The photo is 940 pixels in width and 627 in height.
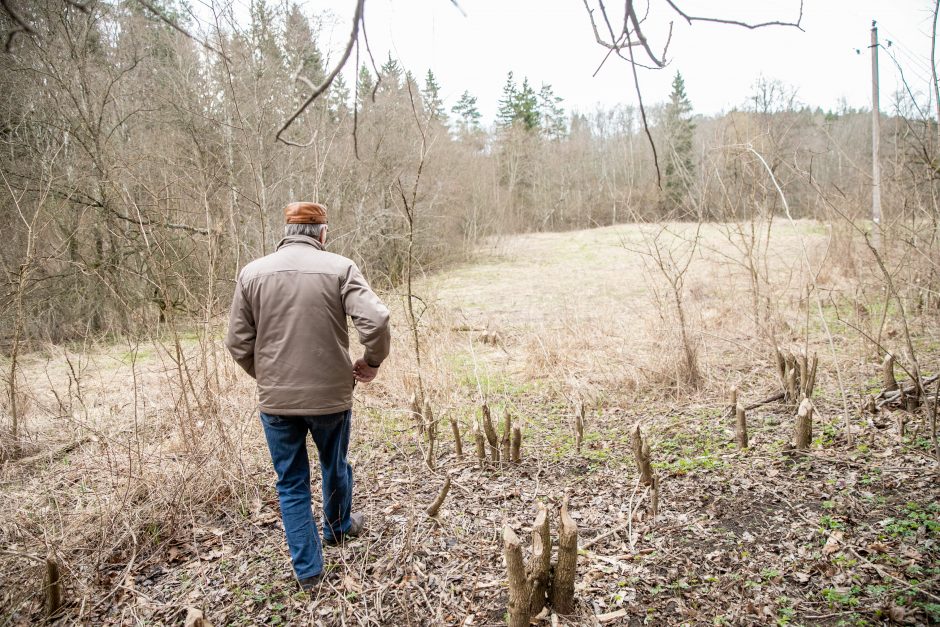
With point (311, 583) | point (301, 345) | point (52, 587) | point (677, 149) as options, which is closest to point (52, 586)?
point (52, 587)

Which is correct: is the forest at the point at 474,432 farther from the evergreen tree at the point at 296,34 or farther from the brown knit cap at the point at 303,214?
the brown knit cap at the point at 303,214

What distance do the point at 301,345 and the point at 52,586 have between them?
186cm

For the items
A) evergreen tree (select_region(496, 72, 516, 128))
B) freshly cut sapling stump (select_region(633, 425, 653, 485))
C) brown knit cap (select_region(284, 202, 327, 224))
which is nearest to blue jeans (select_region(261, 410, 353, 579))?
brown knit cap (select_region(284, 202, 327, 224))

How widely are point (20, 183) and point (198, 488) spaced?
25.2 ft

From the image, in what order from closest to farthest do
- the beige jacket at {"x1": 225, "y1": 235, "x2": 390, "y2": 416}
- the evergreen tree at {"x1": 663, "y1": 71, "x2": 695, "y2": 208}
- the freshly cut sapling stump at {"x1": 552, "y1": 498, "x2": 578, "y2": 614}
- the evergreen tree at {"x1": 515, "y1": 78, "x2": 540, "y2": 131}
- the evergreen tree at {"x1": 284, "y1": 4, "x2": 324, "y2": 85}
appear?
the freshly cut sapling stump at {"x1": 552, "y1": 498, "x2": 578, "y2": 614}, the beige jacket at {"x1": 225, "y1": 235, "x2": 390, "y2": 416}, the evergreen tree at {"x1": 663, "y1": 71, "x2": 695, "y2": 208}, the evergreen tree at {"x1": 284, "y1": 4, "x2": 324, "y2": 85}, the evergreen tree at {"x1": 515, "y1": 78, "x2": 540, "y2": 131}

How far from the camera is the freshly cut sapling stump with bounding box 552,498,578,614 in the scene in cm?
234

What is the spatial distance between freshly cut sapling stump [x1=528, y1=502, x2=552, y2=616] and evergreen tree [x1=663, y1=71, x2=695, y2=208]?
79.0 inches

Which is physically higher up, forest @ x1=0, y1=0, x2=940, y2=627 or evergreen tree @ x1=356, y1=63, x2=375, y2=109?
evergreen tree @ x1=356, y1=63, x2=375, y2=109

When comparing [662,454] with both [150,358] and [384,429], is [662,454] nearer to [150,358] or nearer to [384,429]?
[384,429]

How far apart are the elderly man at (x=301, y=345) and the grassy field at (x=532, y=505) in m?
0.55

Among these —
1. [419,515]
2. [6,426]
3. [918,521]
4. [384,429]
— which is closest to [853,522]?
[918,521]

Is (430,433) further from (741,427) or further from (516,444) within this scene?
(741,427)

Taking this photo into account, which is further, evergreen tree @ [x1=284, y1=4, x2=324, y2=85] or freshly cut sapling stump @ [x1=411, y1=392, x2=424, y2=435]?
evergreen tree @ [x1=284, y1=4, x2=324, y2=85]

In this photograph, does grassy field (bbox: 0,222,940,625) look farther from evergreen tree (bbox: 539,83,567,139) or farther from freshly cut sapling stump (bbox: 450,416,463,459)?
evergreen tree (bbox: 539,83,567,139)
